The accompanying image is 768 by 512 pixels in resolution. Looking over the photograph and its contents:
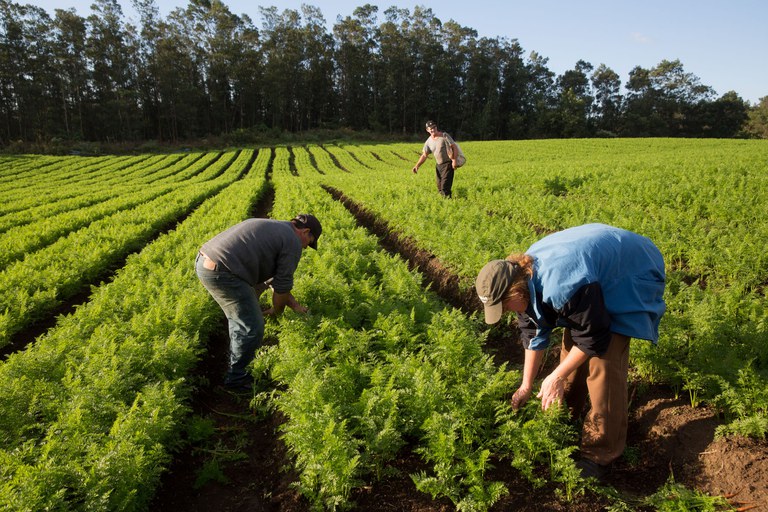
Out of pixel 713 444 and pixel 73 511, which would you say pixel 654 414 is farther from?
pixel 73 511

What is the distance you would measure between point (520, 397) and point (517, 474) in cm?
67

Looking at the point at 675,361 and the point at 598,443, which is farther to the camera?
the point at 675,361

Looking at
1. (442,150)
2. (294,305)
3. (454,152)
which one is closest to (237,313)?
(294,305)

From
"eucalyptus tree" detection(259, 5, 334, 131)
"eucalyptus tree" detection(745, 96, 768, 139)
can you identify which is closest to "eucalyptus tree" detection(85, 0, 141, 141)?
"eucalyptus tree" detection(259, 5, 334, 131)

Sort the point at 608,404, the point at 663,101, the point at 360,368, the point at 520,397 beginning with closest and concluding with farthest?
the point at 608,404 < the point at 520,397 < the point at 360,368 < the point at 663,101

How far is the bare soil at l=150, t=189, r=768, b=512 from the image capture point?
3.08 meters

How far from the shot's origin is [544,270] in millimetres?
2766

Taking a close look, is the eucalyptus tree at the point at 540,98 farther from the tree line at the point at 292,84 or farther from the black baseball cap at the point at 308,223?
the black baseball cap at the point at 308,223

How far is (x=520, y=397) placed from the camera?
3365 millimetres

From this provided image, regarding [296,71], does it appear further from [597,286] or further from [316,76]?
[597,286]

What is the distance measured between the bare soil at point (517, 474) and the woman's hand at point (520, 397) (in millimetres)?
569

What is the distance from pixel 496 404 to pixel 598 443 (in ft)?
2.78

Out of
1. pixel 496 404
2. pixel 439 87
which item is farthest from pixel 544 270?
pixel 439 87

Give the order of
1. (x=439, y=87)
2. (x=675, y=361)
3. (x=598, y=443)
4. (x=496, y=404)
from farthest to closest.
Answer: (x=439, y=87) < (x=675, y=361) < (x=496, y=404) < (x=598, y=443)
